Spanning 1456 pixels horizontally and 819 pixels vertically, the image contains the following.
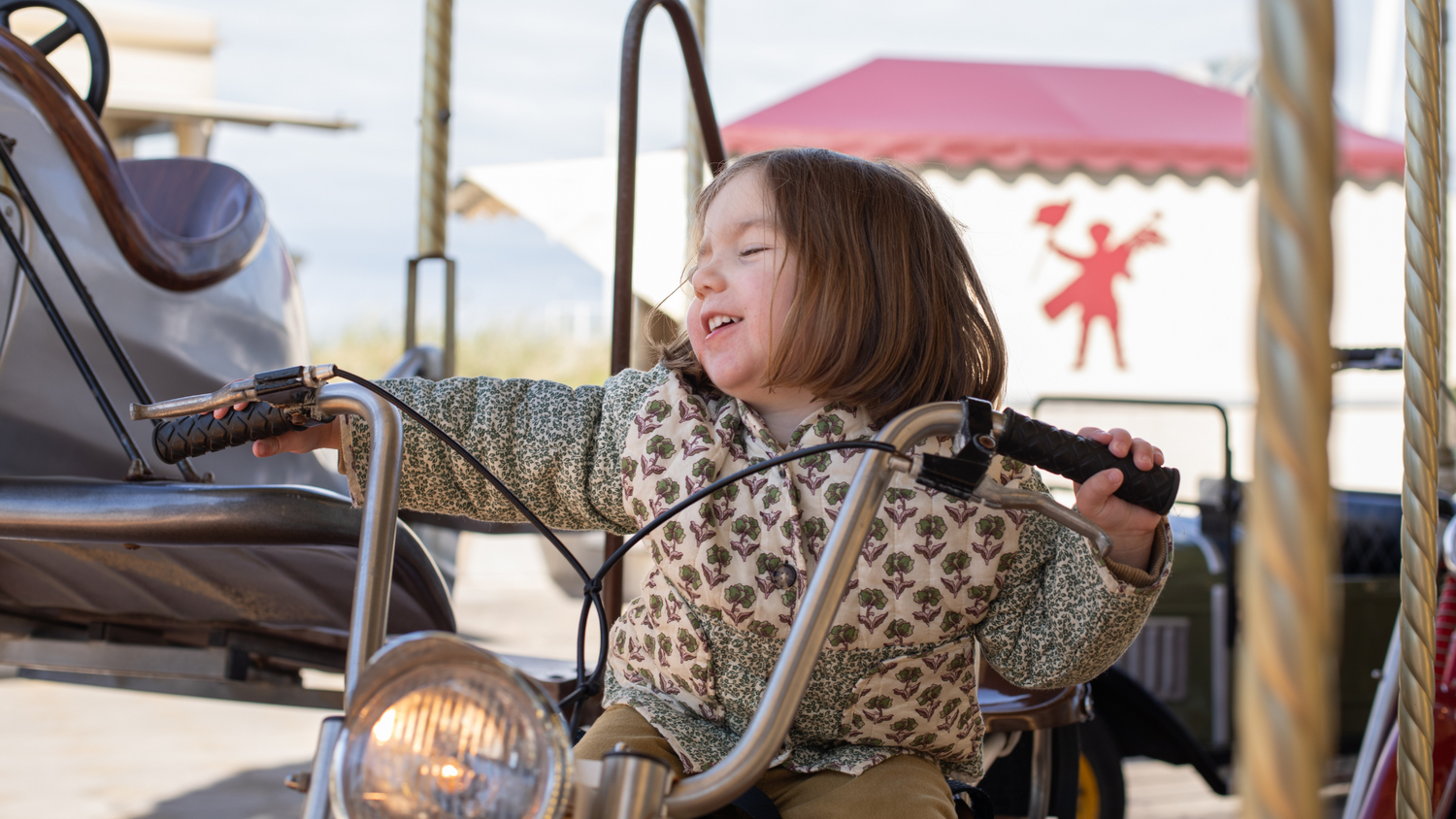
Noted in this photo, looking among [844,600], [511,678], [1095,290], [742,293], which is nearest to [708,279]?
[742,293]

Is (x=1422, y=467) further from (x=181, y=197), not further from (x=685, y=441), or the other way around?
(x=181, y=197)

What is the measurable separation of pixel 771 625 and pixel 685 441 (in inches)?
7.1

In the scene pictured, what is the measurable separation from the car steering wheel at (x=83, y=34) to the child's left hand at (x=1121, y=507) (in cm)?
134

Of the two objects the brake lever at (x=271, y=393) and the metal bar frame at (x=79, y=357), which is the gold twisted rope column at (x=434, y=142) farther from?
the brake lever at (x=271, y=393)

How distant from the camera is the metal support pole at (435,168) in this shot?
189cm

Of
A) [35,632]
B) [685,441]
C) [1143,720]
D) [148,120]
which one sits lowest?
[1143,720]

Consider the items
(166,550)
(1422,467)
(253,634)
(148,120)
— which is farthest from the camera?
(148,120)

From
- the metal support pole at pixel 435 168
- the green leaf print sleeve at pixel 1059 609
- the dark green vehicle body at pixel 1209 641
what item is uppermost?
the metal support pole at pixel 435 168

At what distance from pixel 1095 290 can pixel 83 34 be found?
504cm

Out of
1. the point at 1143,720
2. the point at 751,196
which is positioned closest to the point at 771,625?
the point at 751,196

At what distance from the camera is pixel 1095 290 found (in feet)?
19.0

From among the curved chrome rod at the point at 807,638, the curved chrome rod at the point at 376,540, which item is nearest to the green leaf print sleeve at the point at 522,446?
the curved chrome rod at the point at 376,540

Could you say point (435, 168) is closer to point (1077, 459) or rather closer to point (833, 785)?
point (833, 785)

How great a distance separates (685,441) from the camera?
1022mm
